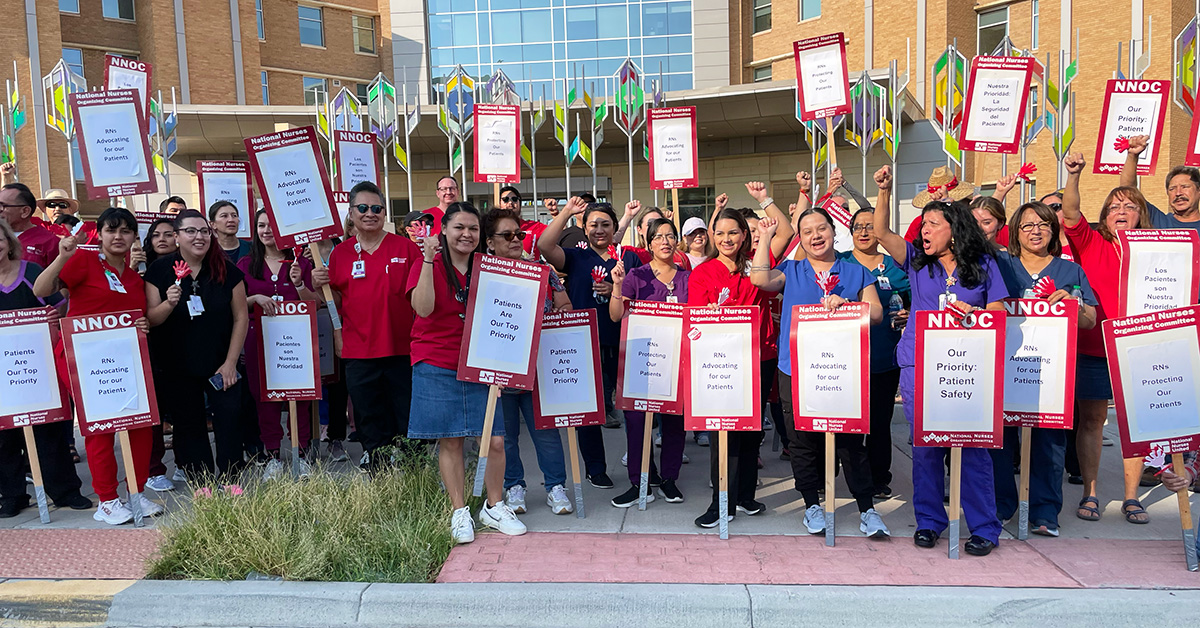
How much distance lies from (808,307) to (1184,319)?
1.96 m

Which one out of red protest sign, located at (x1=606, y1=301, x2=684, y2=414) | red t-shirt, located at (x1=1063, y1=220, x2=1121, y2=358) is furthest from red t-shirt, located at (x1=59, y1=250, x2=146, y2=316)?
red t-shirt, located at (x1=1063, y1=220, x2=1121, y2=358)

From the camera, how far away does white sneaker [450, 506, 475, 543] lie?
4.94m

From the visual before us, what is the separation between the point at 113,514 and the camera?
5492mm

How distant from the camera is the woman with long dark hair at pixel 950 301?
4738 millimetres

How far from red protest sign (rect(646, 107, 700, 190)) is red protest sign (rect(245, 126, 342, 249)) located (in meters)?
3.48

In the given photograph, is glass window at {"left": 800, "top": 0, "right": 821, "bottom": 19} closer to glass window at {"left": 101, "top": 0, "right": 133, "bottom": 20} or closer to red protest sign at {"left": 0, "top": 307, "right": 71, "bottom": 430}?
glass window at {"left": 101, "top": 0, "right": 133, "bottom": 20}

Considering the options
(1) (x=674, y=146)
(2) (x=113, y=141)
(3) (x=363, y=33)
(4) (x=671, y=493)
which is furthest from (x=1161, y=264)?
(3) (x=363, y=33)

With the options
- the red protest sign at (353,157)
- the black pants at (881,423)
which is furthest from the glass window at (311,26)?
the black pants at (881,423)

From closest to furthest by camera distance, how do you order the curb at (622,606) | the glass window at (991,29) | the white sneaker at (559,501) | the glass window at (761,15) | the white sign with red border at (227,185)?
the curb at (622,606) < the white sneaker at (559,501) < the white sign with red border at (227,185) < the glass window at (991,29) < the glass window at (761,15)

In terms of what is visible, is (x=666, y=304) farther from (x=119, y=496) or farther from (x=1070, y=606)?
(x=119, y=496)

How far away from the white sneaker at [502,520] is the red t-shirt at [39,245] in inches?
169

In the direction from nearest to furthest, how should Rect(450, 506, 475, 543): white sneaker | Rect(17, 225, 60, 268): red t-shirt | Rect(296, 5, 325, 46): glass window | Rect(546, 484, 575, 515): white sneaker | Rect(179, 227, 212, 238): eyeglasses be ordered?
1. Rect(450, 506, 475, 543): white sneaker
2. Rect(546, 484, 575, 515): white sneaker
3. Rect(179, 227, 212, 238): eyeglasses
4. Rect(17, 225, 60, 268): red t-shirt
5. Rect(296, 5, 325, 46): glass window

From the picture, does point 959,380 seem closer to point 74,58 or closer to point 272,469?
point 272,469

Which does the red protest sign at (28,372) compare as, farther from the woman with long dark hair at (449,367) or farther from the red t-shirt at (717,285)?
the red t-shirt at (717,285)
